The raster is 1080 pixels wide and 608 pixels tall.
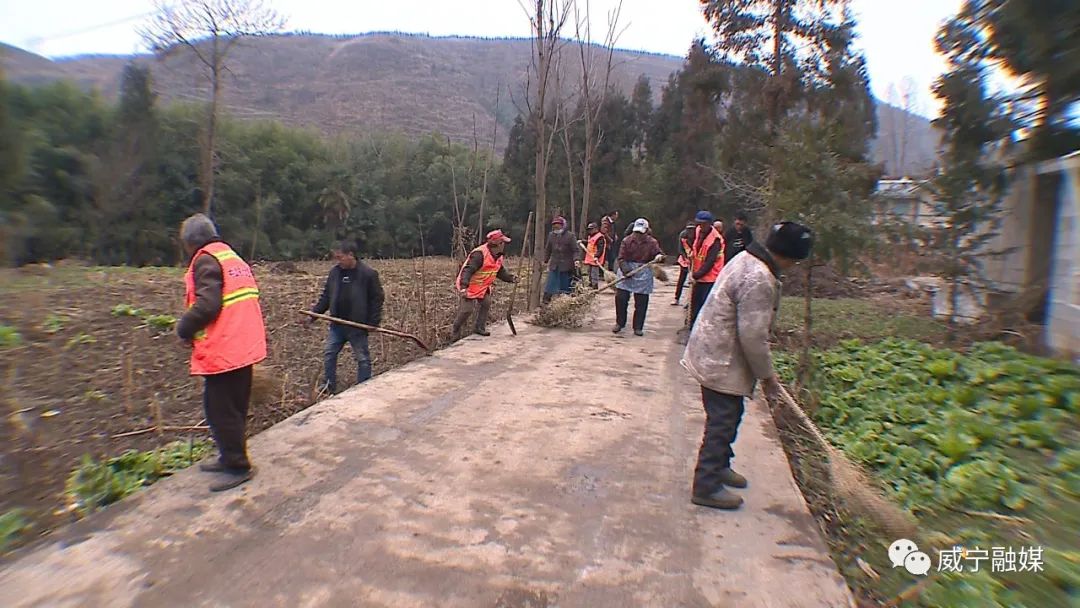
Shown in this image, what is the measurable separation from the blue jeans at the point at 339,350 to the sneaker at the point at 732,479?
397 cm

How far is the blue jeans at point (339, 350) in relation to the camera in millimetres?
6811

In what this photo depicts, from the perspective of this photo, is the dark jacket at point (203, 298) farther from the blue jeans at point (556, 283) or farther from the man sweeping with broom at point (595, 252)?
the man sweeping with broom at point (595, 252)

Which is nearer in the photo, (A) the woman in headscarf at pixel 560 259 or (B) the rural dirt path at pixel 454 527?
(B) the rural dirt path at pixel 454 527

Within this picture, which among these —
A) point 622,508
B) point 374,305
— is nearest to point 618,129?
point 374,305

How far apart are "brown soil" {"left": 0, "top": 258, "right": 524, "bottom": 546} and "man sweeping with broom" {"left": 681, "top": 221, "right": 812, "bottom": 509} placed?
3199 mm

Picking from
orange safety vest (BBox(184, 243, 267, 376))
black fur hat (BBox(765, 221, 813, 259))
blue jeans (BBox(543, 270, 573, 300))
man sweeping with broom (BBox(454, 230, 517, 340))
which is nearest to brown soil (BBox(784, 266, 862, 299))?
blue jeans (BBox(543, 270, 573, 300))

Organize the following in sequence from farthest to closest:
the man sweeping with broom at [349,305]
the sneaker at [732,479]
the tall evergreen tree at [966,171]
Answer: the tall evergreen tree at [966,171] → the man sweeping with broom at [349,305] → the sneaker at [732,479]

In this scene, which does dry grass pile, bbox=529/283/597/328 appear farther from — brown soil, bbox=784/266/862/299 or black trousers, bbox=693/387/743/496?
brown soil, bbox=784/266/862/299

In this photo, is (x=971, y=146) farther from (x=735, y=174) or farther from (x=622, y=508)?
(x=735, y=174)

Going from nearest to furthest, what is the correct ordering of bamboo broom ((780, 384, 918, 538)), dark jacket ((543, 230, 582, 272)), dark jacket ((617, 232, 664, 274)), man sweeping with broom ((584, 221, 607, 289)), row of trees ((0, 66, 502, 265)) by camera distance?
Result: 1. bamboo broom ((780, 384, 918, 538))
2. dark jacket ((617, 232, 664, 274))
3. dark jacket ((543, 230, 582, 272))
4. man sweeping with broom ((584, 221, 607, 289))
5. row of trees ((0, 66, 502, 265))

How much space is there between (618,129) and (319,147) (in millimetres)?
17938

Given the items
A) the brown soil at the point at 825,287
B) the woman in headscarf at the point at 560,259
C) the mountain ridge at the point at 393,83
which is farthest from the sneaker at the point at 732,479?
the mountain ridge at the point at 393,83

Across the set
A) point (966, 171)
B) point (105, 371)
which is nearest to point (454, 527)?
point (105, 371)

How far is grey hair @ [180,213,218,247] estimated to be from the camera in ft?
12.8
